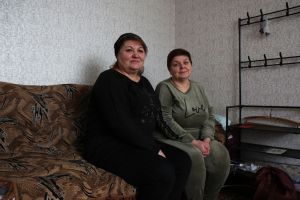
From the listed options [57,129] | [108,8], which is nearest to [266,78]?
[108,8]

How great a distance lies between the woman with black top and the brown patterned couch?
0.08m

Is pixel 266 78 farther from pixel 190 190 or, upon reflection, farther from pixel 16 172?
pixel 16 172

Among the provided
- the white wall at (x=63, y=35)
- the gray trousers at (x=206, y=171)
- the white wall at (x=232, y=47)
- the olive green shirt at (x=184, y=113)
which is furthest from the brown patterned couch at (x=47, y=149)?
the white wall at (x=232, y=47)

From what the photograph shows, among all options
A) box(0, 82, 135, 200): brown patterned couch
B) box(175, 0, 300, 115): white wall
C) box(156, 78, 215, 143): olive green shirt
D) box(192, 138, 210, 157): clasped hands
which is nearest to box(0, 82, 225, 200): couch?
box(0, 82, 135, 200): brown patterned couch

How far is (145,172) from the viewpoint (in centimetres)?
123

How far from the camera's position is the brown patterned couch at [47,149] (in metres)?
1.06

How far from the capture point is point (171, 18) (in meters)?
2.98

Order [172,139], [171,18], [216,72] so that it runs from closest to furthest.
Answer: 1. [172,139]
2. [216,72]
3. [171,18]

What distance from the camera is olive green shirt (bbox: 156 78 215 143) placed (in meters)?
1.77

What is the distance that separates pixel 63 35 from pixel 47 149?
93 cm

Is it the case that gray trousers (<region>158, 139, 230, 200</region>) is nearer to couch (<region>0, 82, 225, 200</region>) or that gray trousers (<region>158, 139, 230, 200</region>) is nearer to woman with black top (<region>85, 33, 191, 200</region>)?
woman with black top (<region>85, 33, 191, 200</region>)

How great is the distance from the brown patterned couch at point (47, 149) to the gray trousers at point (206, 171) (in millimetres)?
434

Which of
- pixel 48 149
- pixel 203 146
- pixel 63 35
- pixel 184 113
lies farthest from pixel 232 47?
pixel 48 149

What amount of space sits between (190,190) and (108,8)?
64.8 inches
